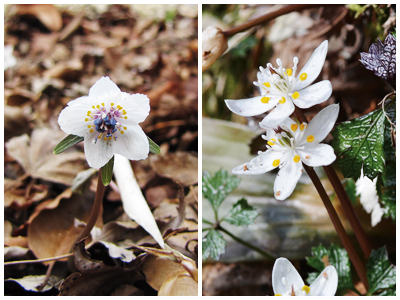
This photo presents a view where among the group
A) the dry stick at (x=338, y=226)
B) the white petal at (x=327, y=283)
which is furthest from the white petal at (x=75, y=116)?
the white petal at (x=327, y=283)

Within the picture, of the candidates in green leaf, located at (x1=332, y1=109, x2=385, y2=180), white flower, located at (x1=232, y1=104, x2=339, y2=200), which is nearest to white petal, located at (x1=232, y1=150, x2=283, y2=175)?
white flower, located at (x1=232, y1=104, x2=339, y2=200)

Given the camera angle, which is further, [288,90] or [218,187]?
[218,187]

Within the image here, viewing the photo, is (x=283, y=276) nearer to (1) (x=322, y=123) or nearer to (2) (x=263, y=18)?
(1) (x=322, y=123)

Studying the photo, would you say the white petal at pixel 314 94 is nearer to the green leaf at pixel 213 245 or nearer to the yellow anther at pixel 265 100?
the yellow anther at pixel 265 100

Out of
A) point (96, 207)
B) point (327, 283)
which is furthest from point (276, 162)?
point (96, 207)

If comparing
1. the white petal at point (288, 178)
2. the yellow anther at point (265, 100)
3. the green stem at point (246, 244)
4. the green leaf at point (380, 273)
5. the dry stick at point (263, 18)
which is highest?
the dry stick at point (263, 18)

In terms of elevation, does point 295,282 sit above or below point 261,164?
below
